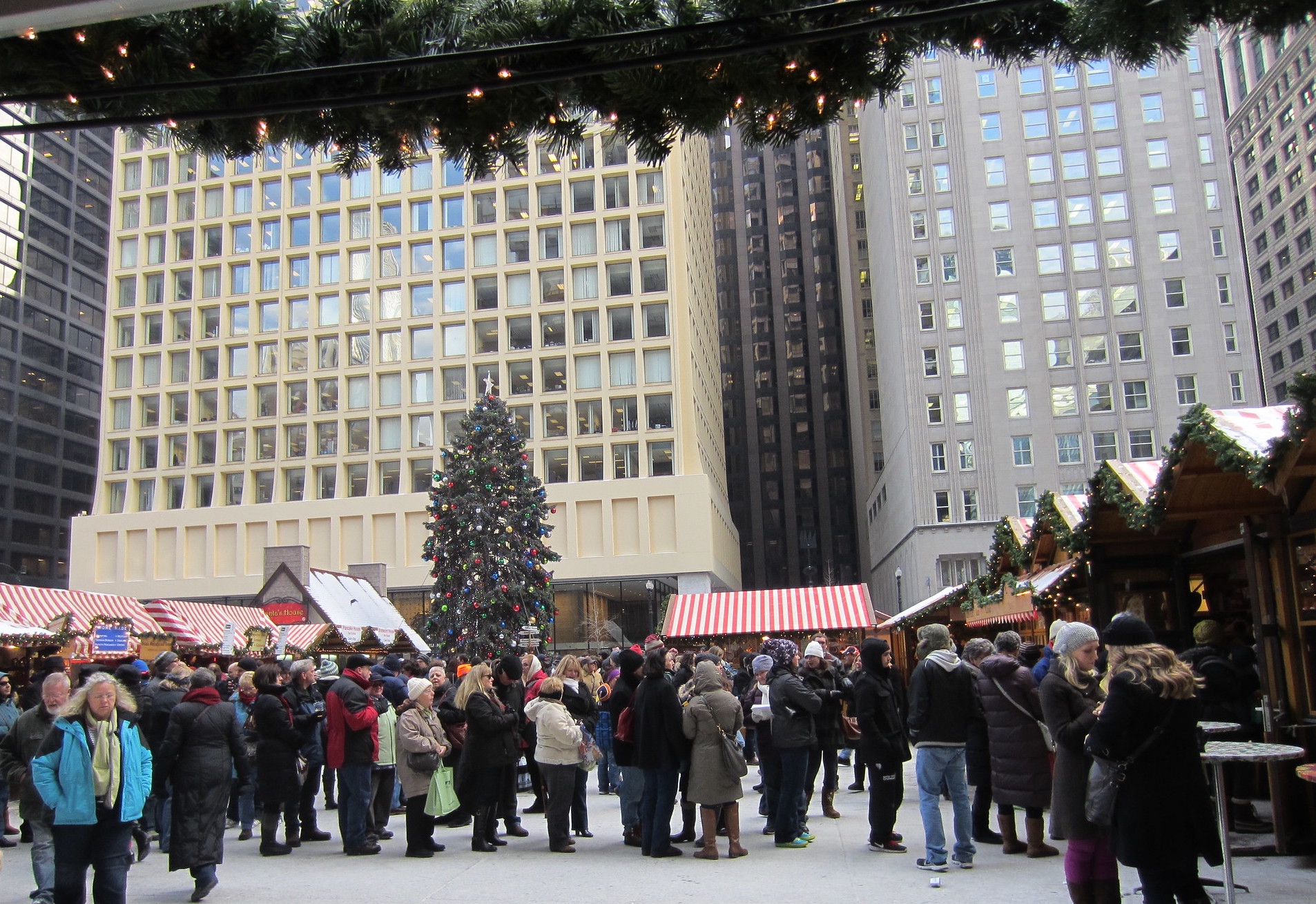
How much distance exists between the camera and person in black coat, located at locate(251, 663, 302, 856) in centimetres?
1000

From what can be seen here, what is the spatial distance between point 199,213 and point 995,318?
40621mm

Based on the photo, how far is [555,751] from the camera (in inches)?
387

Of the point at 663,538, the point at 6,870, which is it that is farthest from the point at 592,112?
the point at 663,538

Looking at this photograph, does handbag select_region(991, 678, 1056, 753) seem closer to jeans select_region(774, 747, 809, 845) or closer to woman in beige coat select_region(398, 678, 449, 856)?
jeans select_region(774, 747, 809, 845)

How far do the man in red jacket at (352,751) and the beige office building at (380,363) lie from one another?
37415 mm

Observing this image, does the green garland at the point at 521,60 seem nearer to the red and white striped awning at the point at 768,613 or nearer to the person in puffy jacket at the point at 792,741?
the person in puffy jacket at the point at 792,741

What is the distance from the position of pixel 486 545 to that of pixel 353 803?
2192cm

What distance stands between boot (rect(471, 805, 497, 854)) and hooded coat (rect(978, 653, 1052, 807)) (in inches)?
178

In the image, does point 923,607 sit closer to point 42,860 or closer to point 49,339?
point 42,860

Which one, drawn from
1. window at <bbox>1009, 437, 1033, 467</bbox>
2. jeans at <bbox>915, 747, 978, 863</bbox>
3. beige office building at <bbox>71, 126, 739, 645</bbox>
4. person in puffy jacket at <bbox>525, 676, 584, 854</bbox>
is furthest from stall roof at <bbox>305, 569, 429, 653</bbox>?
window at <bbox>1009, 437, 1033, 467</bbox>

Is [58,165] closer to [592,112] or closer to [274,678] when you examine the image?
[274,678]

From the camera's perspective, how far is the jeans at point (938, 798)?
8.54m

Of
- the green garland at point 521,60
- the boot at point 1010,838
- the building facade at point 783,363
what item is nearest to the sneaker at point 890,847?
the boot at point 1010,838

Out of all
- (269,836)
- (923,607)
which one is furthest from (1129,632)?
(923,607)
